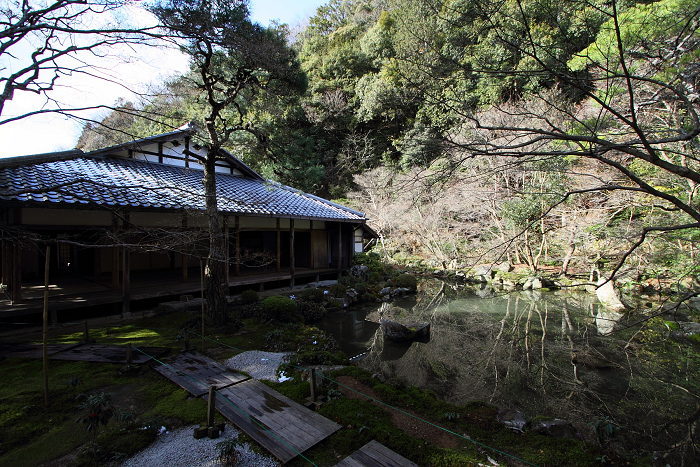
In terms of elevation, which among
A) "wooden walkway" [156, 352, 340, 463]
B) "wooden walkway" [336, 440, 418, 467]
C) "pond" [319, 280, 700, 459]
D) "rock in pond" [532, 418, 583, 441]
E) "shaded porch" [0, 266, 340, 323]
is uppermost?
"shaded porch" [0, 266, 340, 323]

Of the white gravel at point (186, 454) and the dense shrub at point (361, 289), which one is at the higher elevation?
the dense shrub at point (361, 289)

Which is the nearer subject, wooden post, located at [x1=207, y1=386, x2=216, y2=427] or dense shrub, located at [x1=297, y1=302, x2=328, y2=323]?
wooden post, located at [x1=207, y1=386, x2=216, y2=427]

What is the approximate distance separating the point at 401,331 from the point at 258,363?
3.80 meters

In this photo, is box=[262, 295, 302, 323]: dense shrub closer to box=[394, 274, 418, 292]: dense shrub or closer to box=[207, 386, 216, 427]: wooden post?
box=[207, 386, 216, 427]: wooden post

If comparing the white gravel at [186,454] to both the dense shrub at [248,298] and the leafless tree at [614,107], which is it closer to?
the leafless tree at [614,107]

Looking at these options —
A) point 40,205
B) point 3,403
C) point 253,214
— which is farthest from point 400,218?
point 3,403

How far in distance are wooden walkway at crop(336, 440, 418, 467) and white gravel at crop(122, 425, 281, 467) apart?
28.3 inches

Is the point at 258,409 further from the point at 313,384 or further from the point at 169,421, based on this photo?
the point at 169,421

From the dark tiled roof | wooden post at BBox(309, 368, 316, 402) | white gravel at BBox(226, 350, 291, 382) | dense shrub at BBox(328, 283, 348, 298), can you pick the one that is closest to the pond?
dense shrub at BBox(328, 283, 348, 298)

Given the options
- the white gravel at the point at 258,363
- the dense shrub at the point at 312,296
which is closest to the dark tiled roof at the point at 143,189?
the dense shrub at the point at 312,296

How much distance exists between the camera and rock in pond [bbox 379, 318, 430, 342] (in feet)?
27.1

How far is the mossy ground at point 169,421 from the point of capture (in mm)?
3400

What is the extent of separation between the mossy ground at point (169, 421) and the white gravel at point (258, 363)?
554 mm

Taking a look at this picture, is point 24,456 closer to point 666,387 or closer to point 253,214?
point 253,214
